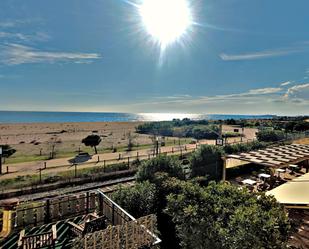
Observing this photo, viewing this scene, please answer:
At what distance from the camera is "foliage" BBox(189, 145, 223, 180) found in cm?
1281

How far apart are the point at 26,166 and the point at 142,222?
55.7 ft

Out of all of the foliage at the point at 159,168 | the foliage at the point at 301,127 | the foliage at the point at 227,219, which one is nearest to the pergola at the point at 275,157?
the foliage at the point at 159,168

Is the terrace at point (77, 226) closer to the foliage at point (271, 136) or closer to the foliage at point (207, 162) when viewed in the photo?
the foliage at point (207, 162)

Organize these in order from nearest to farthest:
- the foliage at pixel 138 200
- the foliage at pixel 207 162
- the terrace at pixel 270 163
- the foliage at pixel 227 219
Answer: the foliage at pixel 227 219 → the foliage at pixel 138 200 → the terrace at pixel 270 163 → the foliage at pixel 207 162

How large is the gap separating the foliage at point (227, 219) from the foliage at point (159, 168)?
4035 millimetres

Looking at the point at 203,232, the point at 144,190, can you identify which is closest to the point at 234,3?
the point at 144,190

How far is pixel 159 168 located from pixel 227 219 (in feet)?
16.8

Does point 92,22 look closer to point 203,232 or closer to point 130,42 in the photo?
point 130,42

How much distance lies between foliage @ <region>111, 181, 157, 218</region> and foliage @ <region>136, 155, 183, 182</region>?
1647 mm

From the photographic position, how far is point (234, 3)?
40.0ft

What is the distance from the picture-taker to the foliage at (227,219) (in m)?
3.61

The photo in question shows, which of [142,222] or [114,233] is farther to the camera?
[142,222]

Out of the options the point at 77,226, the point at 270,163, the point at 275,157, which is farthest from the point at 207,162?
the point at 77,226

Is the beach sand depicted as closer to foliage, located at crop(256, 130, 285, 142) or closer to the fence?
foliage, located at crop(256, 130, 285, 142)
